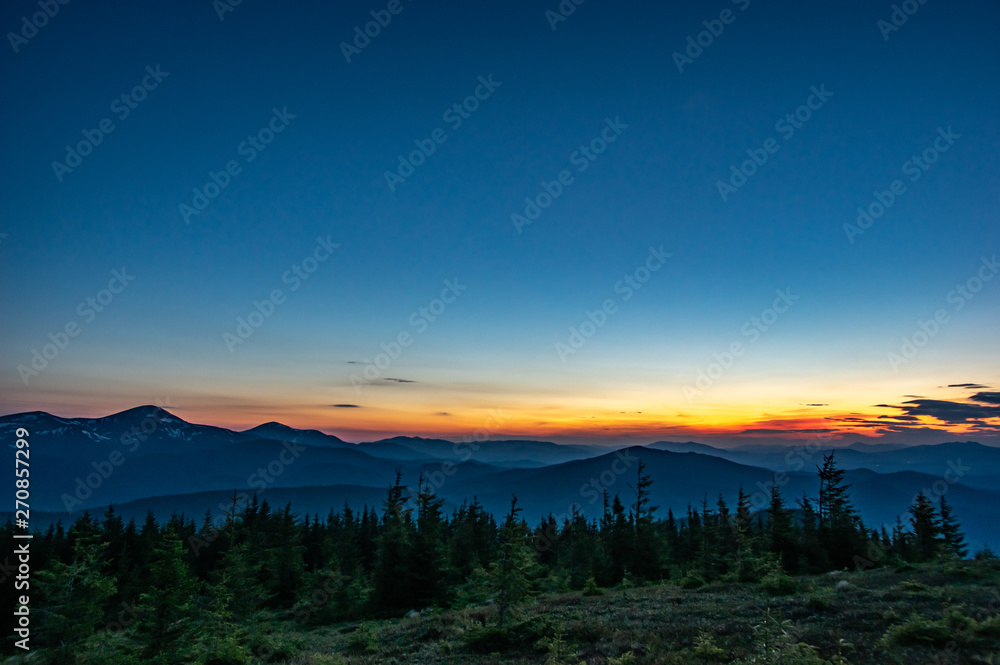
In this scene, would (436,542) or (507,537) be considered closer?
(507,537)

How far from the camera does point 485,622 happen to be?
1944 centimetres

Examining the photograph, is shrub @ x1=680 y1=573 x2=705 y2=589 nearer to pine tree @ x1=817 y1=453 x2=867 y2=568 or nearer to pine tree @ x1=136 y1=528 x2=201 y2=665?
pine tree @ x1=817 y1=453 x2=867 y2=568

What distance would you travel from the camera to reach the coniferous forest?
52.6ft

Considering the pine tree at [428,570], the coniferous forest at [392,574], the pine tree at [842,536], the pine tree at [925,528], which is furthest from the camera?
the pine tree at [925,528]

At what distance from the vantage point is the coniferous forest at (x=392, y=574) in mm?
16031

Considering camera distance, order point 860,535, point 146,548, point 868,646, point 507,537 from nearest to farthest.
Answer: point 868,646
point 507,537
point 860,535
point 146,548

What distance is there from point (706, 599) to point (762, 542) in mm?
20090

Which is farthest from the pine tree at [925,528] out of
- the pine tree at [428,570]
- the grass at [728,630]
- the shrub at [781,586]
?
the pine tree at [428,570]

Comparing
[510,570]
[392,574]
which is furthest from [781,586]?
[392,574]

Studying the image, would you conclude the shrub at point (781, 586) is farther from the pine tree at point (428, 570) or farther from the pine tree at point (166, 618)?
the pine tree at point (166, 618)

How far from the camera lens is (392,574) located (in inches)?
1173

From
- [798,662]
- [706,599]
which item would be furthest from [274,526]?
[798,662]

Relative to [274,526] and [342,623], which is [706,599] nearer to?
[342,623]

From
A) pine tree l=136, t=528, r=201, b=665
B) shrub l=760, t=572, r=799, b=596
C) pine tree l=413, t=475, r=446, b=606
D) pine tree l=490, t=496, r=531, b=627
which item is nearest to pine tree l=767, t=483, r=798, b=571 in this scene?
shrub l=760, t=572, r=799, b=596
